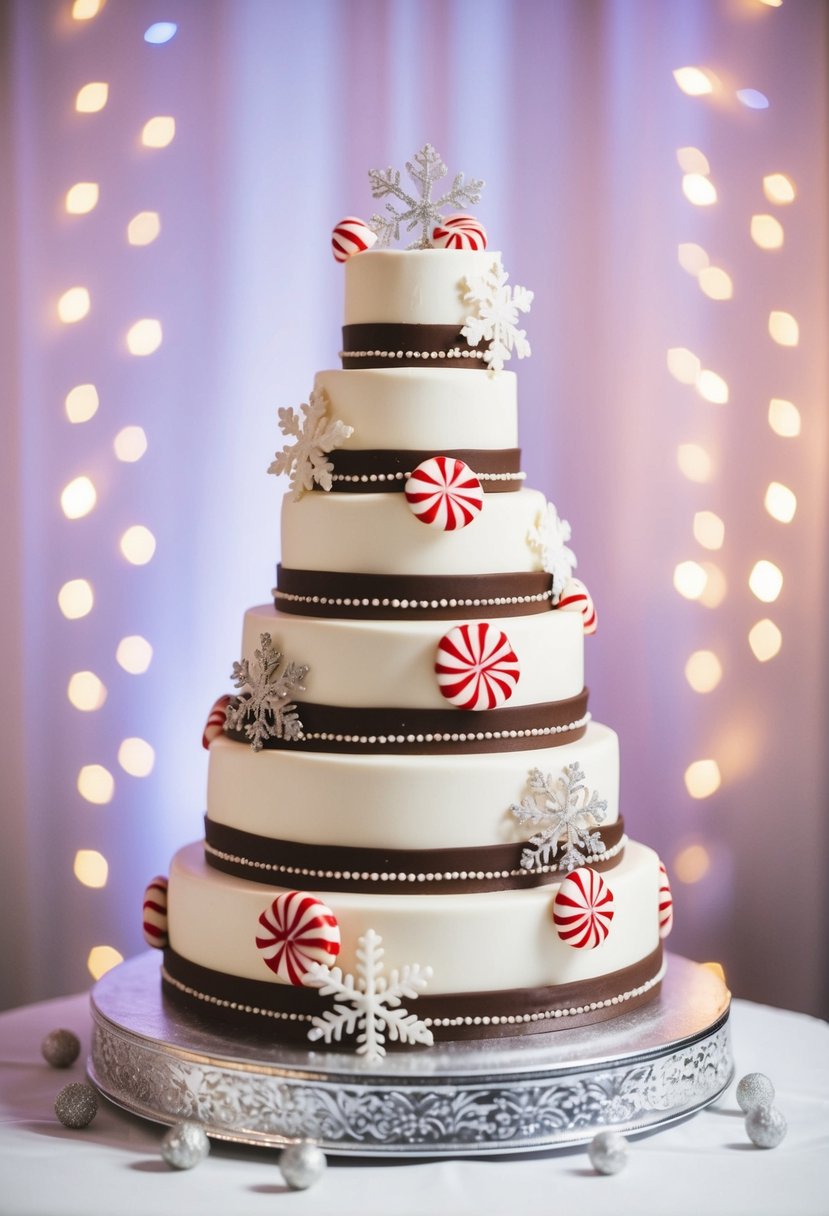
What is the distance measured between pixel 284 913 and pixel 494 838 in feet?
1.30

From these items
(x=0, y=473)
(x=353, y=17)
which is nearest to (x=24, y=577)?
(x=0, y=473)

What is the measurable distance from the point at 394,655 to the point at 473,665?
0.47 ft

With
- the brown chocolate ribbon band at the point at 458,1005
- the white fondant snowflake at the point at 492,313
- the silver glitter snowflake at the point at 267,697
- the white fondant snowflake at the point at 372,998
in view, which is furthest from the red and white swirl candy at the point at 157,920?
the white fondant snowflake at the point at 492,313

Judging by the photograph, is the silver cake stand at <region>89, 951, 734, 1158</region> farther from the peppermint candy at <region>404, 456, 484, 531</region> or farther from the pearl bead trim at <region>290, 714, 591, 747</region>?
the peppermint candy at <region>404, 456, 484, 531</region>

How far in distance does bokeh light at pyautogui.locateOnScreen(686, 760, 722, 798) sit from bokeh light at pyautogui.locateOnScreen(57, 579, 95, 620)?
1.63m

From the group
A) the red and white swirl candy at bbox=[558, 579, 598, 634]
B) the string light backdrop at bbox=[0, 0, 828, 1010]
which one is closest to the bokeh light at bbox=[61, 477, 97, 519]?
the string light backdrop at bbox=[0, 0, 828, 1010]

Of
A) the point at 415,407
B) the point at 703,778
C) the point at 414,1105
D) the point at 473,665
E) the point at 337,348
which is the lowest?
the point at 414,1105

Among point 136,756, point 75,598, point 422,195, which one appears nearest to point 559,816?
point 422,195

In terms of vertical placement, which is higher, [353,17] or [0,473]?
[353,17]

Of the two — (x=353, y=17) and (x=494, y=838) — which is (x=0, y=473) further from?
(x=494, y=838)

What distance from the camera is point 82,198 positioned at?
13.0 feet

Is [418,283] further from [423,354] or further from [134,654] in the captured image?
[134,654]

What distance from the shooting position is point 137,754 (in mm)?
4074

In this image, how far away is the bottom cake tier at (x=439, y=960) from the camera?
2730 millimetres
